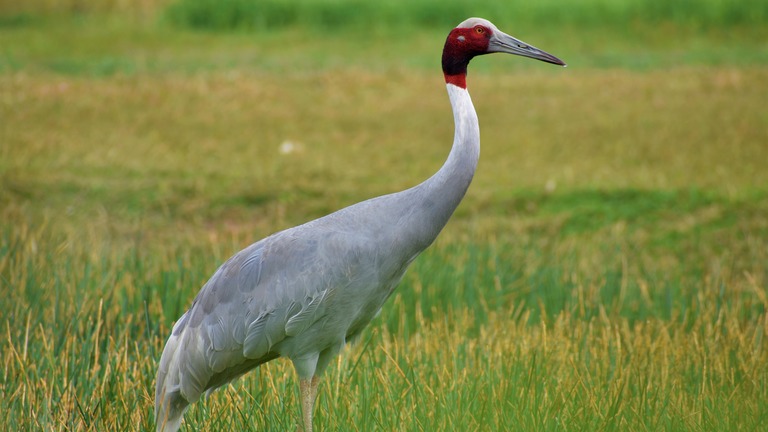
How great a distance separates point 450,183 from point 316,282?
551 mm

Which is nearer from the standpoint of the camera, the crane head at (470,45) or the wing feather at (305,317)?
the wing feather at (305,317)

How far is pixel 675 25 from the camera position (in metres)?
16.9

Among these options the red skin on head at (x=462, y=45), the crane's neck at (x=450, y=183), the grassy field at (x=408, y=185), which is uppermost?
the red skin on head at (x=462, y=45)

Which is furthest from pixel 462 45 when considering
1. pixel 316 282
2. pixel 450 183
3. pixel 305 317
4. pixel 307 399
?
pixel 307 399

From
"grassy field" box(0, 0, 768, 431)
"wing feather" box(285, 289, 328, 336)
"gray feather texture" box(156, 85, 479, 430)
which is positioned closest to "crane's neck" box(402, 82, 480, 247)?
"gray feather texture" box(156, 85, 479, 430)

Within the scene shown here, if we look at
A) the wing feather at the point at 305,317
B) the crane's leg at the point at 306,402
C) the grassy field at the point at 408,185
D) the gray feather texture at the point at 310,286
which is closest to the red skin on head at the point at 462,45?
the gray feather texture at the point at 310,286

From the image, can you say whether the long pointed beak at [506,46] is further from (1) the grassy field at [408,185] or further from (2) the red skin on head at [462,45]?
(1) the grassy field at [408,185]

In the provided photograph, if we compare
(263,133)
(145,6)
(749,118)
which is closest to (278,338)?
(263,133)

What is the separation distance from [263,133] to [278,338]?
22.4 ft

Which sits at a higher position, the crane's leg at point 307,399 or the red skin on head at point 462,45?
the red skin on head at point 462,45

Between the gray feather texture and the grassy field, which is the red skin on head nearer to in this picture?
the gray feather texture

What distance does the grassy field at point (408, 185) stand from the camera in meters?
3.94

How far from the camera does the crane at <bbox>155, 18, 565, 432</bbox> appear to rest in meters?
3.70

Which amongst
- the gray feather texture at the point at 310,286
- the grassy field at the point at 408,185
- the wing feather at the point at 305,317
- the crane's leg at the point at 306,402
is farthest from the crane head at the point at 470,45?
the crane's leg at the point at 306,402
